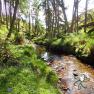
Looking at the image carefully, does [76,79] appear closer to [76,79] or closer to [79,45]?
[76,79]

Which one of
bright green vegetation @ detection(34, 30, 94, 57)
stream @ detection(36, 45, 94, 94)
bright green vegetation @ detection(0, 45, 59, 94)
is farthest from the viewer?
Answer: bright green vegetation @ detection(34, 30, 94, 57)

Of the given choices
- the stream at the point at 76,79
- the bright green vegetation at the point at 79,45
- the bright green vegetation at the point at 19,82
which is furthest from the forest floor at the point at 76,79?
the bright green vegetation at the point at 79,45

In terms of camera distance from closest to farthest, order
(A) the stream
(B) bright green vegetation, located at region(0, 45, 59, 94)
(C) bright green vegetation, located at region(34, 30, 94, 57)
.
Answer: (B) bright green vegetation, located at region(0, 45, 59, 94) → (A) the stream → (C) bright green vegetation, located at region(34, 30, 94, 57)

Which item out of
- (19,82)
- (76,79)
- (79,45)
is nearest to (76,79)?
(76,79)

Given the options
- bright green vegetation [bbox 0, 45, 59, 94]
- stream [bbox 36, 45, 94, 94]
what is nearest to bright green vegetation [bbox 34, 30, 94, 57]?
stream [bbox 36, 45, 94, 94]

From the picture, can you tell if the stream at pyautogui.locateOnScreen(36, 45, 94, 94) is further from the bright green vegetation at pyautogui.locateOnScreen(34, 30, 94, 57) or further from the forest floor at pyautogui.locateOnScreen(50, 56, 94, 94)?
the bright green vegetation at pyautogui.locateOnScreen(34, 30, 94, 57)

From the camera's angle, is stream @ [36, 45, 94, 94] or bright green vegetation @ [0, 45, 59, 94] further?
stream @ [36, 45, 94, 94]

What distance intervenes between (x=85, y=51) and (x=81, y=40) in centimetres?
455

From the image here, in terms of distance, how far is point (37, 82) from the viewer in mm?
8984

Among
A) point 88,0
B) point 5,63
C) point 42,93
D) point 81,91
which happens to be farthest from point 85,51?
point 88,0

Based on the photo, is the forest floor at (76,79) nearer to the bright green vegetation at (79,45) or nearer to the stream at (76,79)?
the stream at (76,79)

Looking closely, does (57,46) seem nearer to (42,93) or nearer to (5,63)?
(5,63)

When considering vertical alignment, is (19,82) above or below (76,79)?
above

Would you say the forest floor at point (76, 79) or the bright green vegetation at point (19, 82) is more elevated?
the bright green vegetation at point (19, 82)
